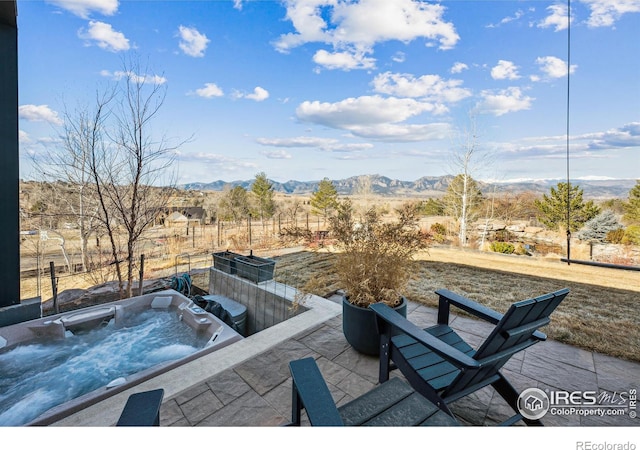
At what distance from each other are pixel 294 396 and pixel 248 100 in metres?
7.26

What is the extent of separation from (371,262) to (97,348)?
3.35 metres

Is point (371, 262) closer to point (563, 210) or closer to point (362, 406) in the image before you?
point (362, 406)

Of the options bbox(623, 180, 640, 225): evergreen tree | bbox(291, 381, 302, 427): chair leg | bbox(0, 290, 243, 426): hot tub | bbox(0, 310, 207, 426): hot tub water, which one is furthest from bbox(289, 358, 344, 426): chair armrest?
bbox(623, 180, 640, 225): evergreen tree

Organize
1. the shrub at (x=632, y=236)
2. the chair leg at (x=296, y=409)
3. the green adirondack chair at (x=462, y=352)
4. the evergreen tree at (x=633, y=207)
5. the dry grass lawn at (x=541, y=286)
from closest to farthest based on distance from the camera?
the chair leg at (x=296, y=409), the green adirondack chair at (x=462, y=352), the dry grass lawn at (x=541, y=286), the shrub at (x=632, y=236), the evergreen tree at (x=633, y=207)

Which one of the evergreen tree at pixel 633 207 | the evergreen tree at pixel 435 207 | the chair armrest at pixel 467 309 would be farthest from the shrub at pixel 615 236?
the chair armrest at pixel 467 309

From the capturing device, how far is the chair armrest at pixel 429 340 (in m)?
1.34

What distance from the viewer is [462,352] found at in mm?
1726

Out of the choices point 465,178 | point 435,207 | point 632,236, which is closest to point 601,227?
→ point 632,236

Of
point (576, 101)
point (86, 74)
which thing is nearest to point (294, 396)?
point (86, 74)

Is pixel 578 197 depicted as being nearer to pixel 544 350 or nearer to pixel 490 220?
pixel 490 220

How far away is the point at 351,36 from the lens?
470cm
